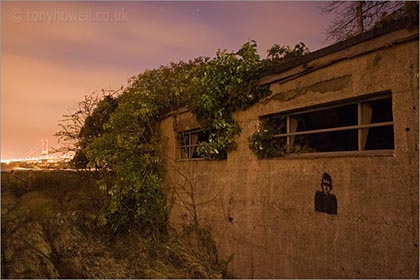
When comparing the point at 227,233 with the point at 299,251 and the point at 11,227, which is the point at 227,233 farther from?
the point at 11,227

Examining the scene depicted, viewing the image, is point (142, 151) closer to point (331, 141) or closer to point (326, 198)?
point (331, 141)

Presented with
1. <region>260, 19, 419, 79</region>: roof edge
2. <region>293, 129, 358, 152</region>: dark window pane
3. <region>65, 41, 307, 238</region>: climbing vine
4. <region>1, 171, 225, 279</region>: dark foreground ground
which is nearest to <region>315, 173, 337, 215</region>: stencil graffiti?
<region>293, 129, 358, 152</region>: dark window pane

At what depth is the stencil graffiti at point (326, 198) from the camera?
4.25m

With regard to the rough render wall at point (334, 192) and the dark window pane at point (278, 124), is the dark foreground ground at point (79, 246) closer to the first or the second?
the rough render wall at point (334, 192)

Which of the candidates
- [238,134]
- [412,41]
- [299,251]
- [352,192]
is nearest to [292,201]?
[299,251]

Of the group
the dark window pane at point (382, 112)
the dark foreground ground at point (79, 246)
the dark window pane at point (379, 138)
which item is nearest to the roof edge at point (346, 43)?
the dark window pane at point (382, 112)

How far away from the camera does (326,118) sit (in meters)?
5.64

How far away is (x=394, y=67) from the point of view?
3.60 meters

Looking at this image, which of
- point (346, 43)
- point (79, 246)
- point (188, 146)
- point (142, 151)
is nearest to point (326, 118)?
point (346, 43)

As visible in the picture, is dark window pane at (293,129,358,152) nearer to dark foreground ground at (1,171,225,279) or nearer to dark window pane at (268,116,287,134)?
dark window pane at (268,116,287,134)

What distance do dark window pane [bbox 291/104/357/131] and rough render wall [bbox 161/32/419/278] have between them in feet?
1.88

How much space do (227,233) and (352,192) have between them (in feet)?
9.82

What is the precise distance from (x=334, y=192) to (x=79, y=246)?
6126 mm

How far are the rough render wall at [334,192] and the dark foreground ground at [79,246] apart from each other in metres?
0.86
